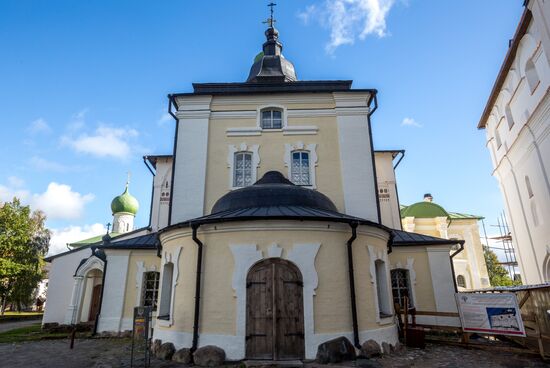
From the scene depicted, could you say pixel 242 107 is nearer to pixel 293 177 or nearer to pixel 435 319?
pixel 293 177

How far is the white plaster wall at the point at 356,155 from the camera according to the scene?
42.4ft

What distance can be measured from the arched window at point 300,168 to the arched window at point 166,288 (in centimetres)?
590

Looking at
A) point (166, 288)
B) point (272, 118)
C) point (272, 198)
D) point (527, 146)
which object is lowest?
point (166, 288)

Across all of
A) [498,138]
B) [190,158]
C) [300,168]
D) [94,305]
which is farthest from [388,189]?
[94,305]

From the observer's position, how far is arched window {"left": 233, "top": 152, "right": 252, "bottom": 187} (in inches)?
532

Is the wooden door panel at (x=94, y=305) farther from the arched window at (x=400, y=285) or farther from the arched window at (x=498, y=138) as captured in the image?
the arched window at (x=498, y=138)

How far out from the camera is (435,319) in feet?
41.2

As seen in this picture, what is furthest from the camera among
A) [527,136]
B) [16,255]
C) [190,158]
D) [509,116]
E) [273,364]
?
[16,255]

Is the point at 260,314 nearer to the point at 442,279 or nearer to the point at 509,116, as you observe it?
the point at 442,279

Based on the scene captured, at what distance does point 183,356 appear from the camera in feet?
26.1

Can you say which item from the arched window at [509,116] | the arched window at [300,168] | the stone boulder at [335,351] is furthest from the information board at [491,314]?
the arched window at [509,116]

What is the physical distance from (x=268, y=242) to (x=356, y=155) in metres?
6.85

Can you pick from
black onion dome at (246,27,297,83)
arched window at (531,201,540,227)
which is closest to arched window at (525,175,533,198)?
arched window at (531,201,540,227)

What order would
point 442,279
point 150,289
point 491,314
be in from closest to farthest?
1. point 491,314
2. point 442,279
3. point 150,289
